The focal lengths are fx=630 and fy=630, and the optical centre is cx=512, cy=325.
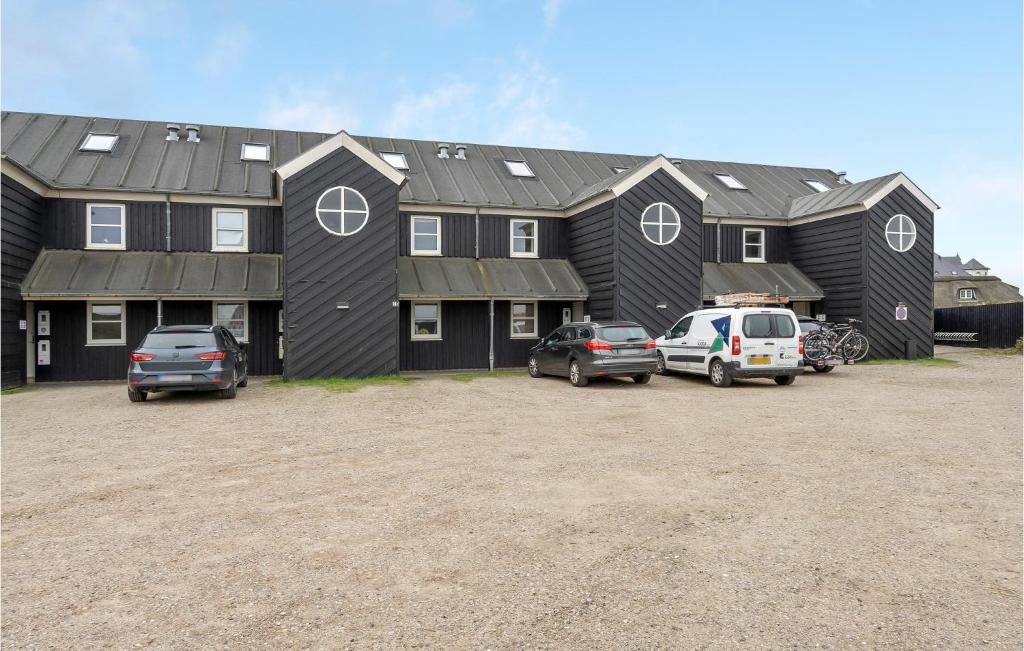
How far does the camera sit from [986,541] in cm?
451

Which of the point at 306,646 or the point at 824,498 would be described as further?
the point at 824,498

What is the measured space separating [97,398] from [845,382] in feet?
55.2

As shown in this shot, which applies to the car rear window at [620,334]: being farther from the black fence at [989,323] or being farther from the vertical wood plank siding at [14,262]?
the black fence at [989,323]

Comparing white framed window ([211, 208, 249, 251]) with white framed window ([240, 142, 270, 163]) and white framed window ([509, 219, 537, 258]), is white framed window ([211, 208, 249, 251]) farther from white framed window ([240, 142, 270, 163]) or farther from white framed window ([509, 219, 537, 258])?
white framed window ([509, 219, 537, 258])

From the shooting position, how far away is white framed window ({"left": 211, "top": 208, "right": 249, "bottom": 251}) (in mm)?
18344

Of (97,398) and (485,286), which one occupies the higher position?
(485,286)

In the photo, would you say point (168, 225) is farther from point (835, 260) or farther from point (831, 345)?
point (835, 260)

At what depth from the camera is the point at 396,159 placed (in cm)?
2223

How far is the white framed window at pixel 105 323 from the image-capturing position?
17.1 meters

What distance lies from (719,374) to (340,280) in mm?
9880

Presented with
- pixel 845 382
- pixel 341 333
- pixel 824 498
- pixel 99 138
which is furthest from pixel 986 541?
pixel 99 138

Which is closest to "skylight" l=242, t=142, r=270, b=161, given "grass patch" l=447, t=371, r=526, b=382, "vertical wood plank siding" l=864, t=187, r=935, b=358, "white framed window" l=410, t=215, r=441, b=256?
"white framed window" l=410, t=215, r=441, b=256

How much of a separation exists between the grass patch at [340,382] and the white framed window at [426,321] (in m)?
3.13

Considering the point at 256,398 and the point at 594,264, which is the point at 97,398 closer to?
the point at 256,398
